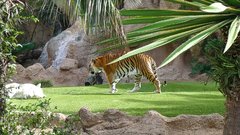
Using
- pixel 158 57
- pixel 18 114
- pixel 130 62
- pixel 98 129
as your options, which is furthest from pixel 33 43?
pixel 18 114

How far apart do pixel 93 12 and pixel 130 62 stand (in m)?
6.12

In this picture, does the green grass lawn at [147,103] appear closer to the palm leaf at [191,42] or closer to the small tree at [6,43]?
the small tree at [6,43]

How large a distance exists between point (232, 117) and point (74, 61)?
14382mm

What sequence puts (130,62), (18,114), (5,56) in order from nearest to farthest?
(5,56) < (18,114) < (130,62)

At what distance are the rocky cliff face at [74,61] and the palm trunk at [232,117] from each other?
12.4 m

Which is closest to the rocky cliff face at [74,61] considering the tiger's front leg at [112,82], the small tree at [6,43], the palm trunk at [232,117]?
the tiger's front leg at [112,82]

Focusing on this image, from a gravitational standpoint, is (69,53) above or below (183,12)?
below

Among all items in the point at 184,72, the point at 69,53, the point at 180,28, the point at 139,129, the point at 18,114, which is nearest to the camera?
the point at 180,28

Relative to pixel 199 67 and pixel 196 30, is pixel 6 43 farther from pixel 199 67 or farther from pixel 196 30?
pixel 199 67

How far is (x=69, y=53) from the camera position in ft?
62.4

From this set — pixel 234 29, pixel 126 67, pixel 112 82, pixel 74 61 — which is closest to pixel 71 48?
pixel 74 61

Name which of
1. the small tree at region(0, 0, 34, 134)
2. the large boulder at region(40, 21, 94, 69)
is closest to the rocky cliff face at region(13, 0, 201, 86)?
the large boulder at region(40, 21, 94, 69)

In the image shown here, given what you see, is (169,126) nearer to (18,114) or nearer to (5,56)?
(18,114)

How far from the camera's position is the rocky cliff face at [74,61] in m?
17.0
